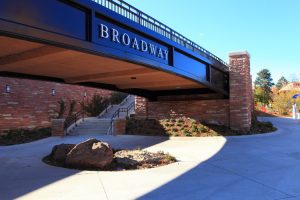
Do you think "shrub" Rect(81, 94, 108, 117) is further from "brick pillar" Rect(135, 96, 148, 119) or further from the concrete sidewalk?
the concrete sidewalk

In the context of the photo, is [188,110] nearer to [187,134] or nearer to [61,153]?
[187,134]

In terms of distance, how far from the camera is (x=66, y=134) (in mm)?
18391

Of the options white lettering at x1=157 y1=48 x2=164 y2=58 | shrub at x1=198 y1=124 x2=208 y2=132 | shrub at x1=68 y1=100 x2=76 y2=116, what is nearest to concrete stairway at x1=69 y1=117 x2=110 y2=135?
shrub at x1=68 y1=100 x2=76 y2=116

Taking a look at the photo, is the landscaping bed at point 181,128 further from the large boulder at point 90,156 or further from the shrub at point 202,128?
the large boulder at point 90,156

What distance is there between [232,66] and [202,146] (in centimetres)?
743

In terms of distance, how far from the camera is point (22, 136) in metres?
17.0

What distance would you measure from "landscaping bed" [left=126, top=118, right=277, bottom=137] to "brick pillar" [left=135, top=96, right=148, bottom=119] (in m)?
2.08

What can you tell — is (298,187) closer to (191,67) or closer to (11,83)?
(191,67)

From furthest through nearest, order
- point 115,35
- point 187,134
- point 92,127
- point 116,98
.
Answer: point 116,98
point 92,127
point 187,134
point 115,35

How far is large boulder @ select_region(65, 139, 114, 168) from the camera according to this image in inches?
322

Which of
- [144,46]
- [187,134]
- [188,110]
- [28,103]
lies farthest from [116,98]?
[144,46]

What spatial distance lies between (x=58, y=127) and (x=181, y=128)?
6.94 metres

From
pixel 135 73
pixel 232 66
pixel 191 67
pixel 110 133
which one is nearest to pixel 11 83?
pixel 110 133

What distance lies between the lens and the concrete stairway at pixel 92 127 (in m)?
18.9
